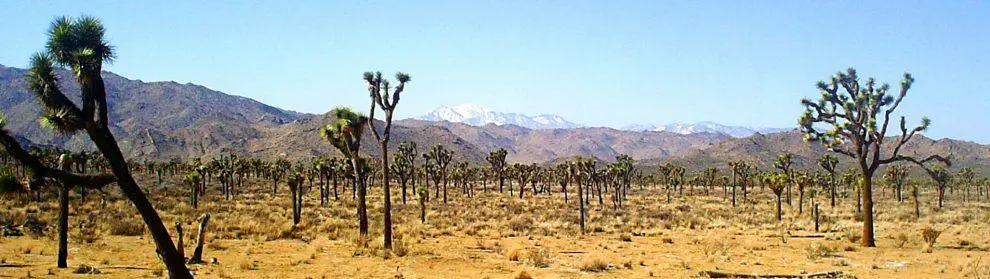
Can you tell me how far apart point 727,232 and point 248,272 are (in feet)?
86.6

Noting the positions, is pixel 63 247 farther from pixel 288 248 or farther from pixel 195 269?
pixel 288 248

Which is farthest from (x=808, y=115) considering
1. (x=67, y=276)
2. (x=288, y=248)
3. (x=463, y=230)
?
(x=67, y=276)

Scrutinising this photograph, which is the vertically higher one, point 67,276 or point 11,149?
point 11,149

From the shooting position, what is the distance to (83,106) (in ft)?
37.9

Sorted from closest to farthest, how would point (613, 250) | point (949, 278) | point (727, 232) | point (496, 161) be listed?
point (949, 278) → point (613, 250) → point (727, 232) → point (496, 161)

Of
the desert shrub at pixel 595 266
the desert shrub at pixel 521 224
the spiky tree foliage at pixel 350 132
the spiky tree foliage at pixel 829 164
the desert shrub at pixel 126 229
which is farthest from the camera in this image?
the spiky tree foliage at pixel 829 164

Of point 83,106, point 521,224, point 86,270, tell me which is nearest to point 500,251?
point 521,224

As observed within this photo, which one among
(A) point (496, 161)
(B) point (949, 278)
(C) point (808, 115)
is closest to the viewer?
(B) point (949, 278)

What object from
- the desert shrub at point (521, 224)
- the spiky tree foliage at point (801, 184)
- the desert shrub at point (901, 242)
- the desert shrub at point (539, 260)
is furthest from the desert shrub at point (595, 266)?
the spiky tree foliage at point (801, 184)

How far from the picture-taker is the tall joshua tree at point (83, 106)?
36.3ft

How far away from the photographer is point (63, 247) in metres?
18.7

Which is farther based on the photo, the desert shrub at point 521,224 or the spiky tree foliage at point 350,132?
the desert shrub at point 521,224

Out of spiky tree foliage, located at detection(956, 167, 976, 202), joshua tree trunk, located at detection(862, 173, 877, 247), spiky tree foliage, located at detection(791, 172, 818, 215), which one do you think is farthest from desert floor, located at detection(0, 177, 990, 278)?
spiky tree foliage, located at detection(956, 167, 976, 202)

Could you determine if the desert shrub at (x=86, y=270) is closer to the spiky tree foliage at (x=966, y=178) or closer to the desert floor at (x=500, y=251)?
the desert floor at (x=500, y=251)
